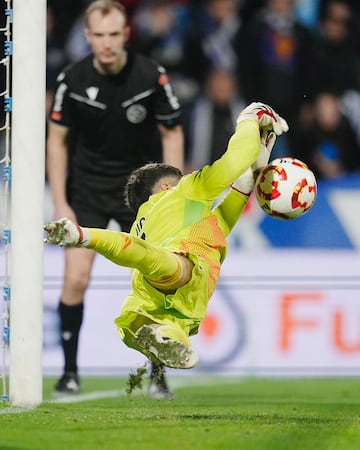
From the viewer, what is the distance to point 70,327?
28.5 ft

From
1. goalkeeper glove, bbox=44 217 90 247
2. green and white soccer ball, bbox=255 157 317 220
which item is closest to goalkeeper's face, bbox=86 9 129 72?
green and white soccer ball, bbox=255 157 317 220

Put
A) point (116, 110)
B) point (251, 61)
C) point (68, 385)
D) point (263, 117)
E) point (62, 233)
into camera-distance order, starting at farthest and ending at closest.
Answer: point (251, 61)
point (116, 110)
point (68, 385)
point (263, 117)
point (62, 233)

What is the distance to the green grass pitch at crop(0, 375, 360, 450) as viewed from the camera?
5.10 m

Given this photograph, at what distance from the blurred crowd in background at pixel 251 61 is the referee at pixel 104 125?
3161 millimetres

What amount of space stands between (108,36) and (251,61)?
375 cm

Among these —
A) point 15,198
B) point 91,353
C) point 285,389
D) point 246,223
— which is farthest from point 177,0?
point 15,198

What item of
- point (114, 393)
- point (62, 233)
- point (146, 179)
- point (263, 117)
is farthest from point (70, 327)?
point (62, 233)

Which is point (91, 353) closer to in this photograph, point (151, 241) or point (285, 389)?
point (285, 389)

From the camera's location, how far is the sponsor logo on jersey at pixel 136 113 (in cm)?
873

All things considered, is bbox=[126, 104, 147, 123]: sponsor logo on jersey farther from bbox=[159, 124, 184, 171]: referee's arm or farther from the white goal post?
the white goal post

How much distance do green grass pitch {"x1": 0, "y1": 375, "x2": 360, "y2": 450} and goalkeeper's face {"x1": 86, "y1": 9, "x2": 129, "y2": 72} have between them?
2.34 m

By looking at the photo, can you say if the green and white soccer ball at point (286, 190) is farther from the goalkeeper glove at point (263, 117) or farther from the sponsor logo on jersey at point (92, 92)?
the sponsor logo on jersey at point (92, 92)

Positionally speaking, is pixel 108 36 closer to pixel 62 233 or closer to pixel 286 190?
pixel 286 190

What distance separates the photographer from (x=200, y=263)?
622 centimetres
